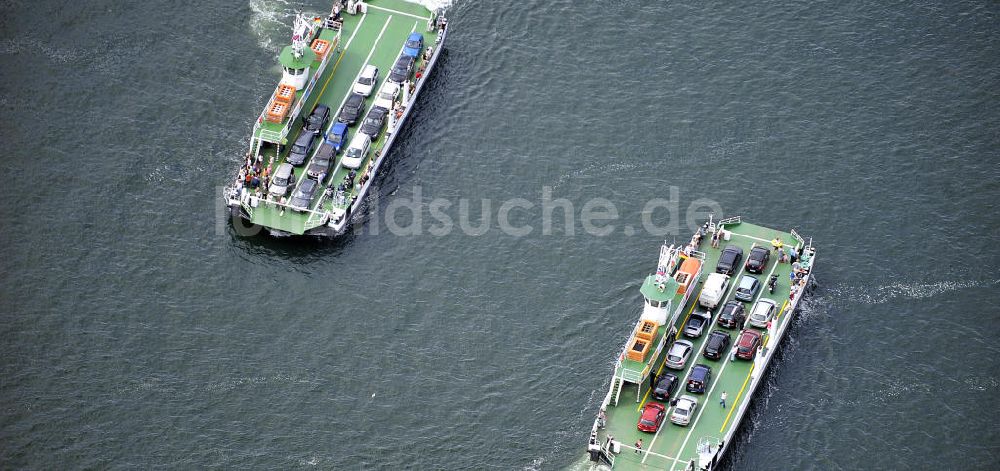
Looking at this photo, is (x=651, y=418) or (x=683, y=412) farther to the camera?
(x=683, y=412)

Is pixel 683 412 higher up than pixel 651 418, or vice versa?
pixel 683 412

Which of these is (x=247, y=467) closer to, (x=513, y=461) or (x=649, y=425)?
(x=513, y=461)

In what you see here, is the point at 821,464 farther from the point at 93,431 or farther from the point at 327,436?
the point at 93,431

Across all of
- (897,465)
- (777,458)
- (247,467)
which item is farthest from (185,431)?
(897,465)

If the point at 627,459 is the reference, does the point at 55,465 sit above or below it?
below
